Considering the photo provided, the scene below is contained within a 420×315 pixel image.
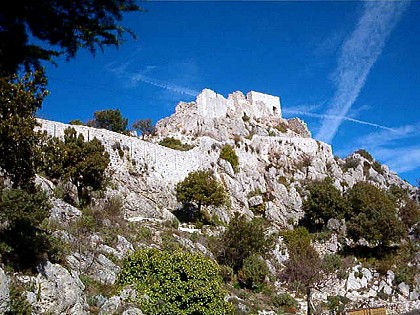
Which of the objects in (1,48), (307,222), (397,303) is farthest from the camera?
(307,222)

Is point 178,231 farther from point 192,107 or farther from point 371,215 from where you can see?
point 192,107

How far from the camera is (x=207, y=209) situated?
38.7 meters

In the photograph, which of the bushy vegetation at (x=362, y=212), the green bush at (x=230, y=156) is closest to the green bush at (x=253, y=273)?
the bushy vegetation at (x=362, y=212)

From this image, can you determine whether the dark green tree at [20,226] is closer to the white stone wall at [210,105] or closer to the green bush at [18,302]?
the green bush at [18,302]

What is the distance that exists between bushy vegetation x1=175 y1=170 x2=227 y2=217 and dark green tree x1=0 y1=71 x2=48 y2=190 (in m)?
22.8

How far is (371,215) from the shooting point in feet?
122

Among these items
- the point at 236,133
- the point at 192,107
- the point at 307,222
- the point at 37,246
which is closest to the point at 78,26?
the point at 37,246

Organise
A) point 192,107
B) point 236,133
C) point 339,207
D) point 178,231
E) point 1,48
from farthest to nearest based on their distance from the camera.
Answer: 1. point 192,107
2. point 236,133
3. point 339,207
4. point 178,231
5. point 1,48

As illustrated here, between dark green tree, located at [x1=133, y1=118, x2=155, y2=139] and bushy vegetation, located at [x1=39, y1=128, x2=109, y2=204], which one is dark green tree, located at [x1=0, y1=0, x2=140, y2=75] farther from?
dark green tree, located at [x1=133, y1=118, x2=155, y2=139]

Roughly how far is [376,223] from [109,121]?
3534cm

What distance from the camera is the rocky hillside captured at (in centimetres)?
1659

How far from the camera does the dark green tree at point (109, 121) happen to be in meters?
54.8

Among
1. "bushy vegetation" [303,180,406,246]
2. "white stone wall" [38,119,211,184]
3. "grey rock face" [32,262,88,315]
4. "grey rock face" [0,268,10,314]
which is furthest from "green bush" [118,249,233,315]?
"bushy vegetation" [303,180,406,246]

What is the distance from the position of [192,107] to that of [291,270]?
3572 cm
